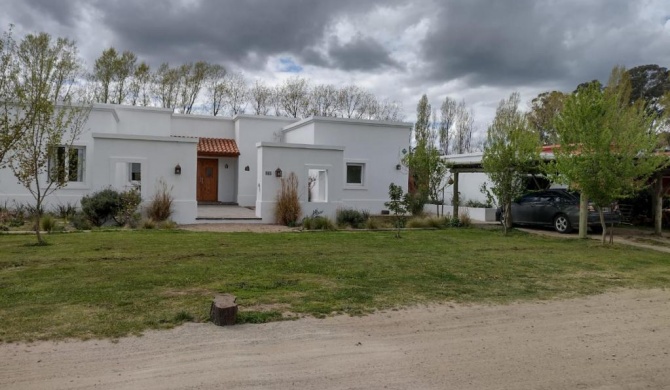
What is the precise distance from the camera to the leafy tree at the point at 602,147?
13.1 metres

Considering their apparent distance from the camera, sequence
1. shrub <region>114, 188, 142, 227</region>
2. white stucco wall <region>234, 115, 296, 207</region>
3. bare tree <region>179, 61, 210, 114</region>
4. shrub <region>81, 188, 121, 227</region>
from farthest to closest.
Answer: bare tree <region>179, 61, 210, 114</region> < white stucco wall <region>234, 115, 296, 207</region> < shrub <region>114, 188, 142, 227</region> < shrub <region>81, 188, 121, 227</region>

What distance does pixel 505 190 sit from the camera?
16938 mm

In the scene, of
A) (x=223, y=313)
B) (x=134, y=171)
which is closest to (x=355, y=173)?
(x=134, y=171)

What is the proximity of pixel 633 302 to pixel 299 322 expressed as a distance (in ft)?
16.8

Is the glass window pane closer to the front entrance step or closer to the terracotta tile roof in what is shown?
the terracotta tile roof

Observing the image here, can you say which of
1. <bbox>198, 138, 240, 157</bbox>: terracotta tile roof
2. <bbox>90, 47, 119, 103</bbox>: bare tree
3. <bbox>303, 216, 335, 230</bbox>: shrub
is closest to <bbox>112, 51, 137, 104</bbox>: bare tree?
<bbox>90, 47, 119, 103</bbox>: bare tree

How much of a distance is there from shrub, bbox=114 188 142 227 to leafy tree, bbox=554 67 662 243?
41.0ft

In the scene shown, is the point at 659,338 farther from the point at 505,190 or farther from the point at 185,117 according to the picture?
the point at 185,117

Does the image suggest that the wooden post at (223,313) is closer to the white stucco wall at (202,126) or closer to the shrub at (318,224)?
the shrub at (318,224)

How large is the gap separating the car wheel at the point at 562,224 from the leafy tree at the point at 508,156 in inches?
81.3

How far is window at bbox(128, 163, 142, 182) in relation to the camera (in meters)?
17.6

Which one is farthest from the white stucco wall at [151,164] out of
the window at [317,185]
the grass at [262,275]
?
the window at [317,185]

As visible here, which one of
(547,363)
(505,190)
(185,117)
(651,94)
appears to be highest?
(651,94)

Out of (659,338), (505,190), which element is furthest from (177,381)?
(505,190)
